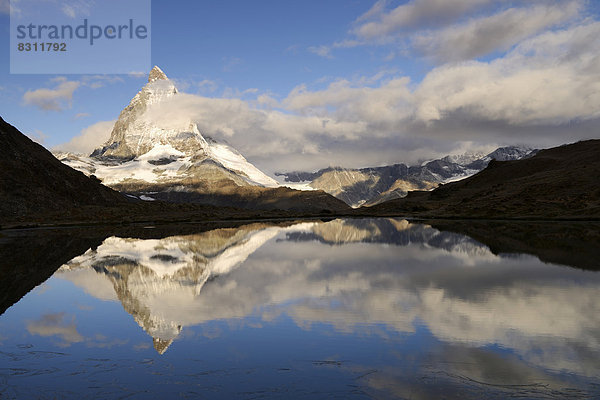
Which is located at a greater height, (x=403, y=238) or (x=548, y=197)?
(x=548, y=197)

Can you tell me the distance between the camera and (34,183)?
478ft

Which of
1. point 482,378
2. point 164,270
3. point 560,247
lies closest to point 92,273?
point 164,270

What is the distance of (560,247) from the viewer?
146 ft

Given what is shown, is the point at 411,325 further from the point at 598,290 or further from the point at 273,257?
the point at 273,257

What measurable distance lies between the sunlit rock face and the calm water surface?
12cm

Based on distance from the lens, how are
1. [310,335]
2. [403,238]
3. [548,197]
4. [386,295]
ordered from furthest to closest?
[548,197], [403,238], [386,295], [310,335]

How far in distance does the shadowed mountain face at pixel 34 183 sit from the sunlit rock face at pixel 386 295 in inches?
4183

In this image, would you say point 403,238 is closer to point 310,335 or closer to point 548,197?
point 310,335

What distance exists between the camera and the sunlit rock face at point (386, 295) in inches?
629

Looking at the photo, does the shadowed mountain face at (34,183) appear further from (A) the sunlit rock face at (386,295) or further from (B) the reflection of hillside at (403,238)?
(A) the sunlit rock face at (386,295)

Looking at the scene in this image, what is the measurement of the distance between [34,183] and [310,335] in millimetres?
155431

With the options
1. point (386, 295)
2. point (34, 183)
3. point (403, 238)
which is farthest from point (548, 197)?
point (34, 183)

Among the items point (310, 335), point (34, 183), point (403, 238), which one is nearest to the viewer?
point (310, 335)

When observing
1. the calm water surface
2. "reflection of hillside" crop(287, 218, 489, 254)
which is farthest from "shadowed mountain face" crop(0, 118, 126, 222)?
the calm water surface
